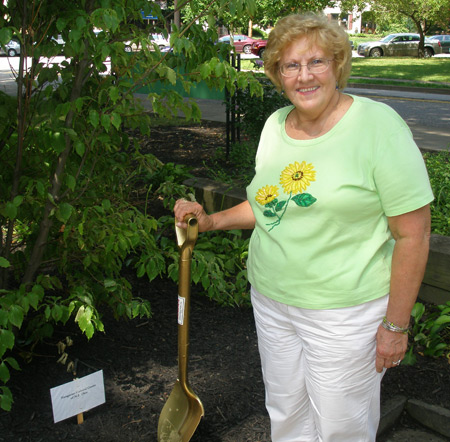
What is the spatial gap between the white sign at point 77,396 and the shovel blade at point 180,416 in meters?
0.32

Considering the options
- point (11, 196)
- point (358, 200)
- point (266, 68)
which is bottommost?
point (11, 196)

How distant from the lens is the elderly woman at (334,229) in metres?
1.70

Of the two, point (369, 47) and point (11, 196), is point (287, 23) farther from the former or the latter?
point (369, 47)

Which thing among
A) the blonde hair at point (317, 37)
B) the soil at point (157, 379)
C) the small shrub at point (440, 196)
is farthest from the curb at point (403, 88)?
the blonde hair at point (317, 37)

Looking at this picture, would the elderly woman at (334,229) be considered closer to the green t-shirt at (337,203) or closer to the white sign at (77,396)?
the green t-shirt at (337,203)

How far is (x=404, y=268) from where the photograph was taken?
1.73m

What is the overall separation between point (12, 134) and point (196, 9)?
3.35ft

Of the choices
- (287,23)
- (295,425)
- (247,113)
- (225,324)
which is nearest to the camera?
(287,23)

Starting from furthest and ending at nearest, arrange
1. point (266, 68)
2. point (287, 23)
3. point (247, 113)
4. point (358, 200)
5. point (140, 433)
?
1. point (247, 113)
2. point (140, 433)
3. point (266, 68)
4. point (287, 23)
5. point (358, 200)

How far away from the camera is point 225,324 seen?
3.50 metres

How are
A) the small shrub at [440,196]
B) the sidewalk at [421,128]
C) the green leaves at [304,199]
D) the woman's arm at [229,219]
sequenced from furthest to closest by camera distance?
the sidewalk at [421,128] < the small shrub at [440,196] < the woman's arm at [229,219] < the green leaves at [304,199]

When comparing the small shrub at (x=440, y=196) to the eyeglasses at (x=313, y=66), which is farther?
the small shrub at (x=440, y=196)

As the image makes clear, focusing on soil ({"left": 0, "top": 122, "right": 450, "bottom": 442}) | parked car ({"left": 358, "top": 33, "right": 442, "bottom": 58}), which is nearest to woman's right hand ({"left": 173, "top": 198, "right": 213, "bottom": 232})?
soil ({"left": 0, "top": 122, "right": 450, "bottom": 442})

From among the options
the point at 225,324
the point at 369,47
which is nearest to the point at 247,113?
the point at 225,324
